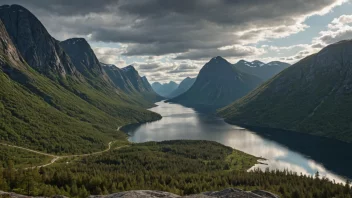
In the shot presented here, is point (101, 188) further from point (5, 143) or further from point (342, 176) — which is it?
point (342, 176)

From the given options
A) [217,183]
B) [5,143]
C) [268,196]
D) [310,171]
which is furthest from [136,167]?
[268,196]

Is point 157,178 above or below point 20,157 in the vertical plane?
below

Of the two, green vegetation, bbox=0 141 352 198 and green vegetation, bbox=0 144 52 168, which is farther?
green vegetation, bbox=0 144 52 168

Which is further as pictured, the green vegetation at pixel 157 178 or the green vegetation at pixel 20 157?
the green vegetation at pixel 20 157

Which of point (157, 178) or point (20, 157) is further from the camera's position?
point (20, 157)
